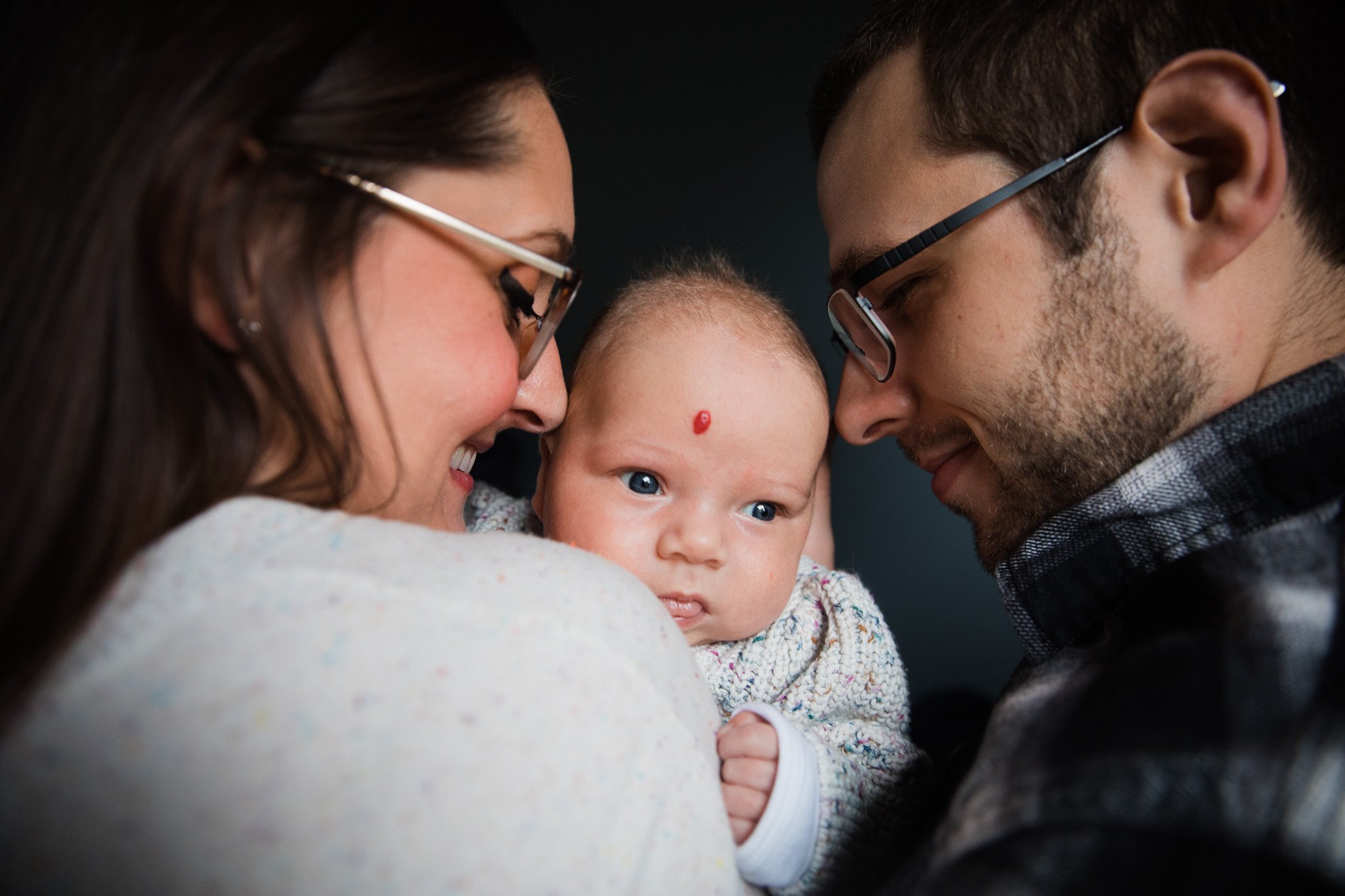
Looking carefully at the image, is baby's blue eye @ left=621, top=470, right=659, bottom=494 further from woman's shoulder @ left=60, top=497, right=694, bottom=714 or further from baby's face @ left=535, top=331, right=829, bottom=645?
woman's shoulder @ left=60, top=497, right=694, bottom=714

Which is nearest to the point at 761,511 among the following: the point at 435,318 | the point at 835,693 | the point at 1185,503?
the point at 835,693

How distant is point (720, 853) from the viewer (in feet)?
2.58

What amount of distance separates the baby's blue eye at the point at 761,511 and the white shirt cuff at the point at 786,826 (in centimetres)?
56

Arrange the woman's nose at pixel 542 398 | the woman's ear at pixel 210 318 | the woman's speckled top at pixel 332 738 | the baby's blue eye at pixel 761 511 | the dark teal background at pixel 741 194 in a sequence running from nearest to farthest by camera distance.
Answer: the woman's speckled top at pixel 332 738 < the woman's ear at pixel 210 318 < the woman's nose at pixel 542 398 < the baby's blue eye at pixel 761 511 < the dark teal background at pixel 741 194

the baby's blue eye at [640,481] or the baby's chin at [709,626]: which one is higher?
the baby's blue eye at [640,481]

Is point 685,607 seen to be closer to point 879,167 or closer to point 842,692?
point 842,692

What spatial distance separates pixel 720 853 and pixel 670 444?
92 cm

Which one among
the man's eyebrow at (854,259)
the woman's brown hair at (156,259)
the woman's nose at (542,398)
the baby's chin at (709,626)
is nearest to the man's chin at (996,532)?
the baby's chin at (709,626)

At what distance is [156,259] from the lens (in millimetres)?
747

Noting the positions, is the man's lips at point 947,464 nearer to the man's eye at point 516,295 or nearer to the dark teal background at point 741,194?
the dark teal background at point 741,194

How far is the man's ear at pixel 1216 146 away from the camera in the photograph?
1096 millimetres

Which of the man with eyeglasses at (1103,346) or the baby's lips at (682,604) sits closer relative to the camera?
the man with eyeglasses at (1103,346)

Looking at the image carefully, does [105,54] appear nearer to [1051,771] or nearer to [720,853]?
[720,853]

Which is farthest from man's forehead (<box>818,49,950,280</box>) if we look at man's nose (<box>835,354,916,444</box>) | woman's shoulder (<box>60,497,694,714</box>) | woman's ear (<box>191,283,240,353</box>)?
woman's ear (<box>191,283,240,353</box>)
